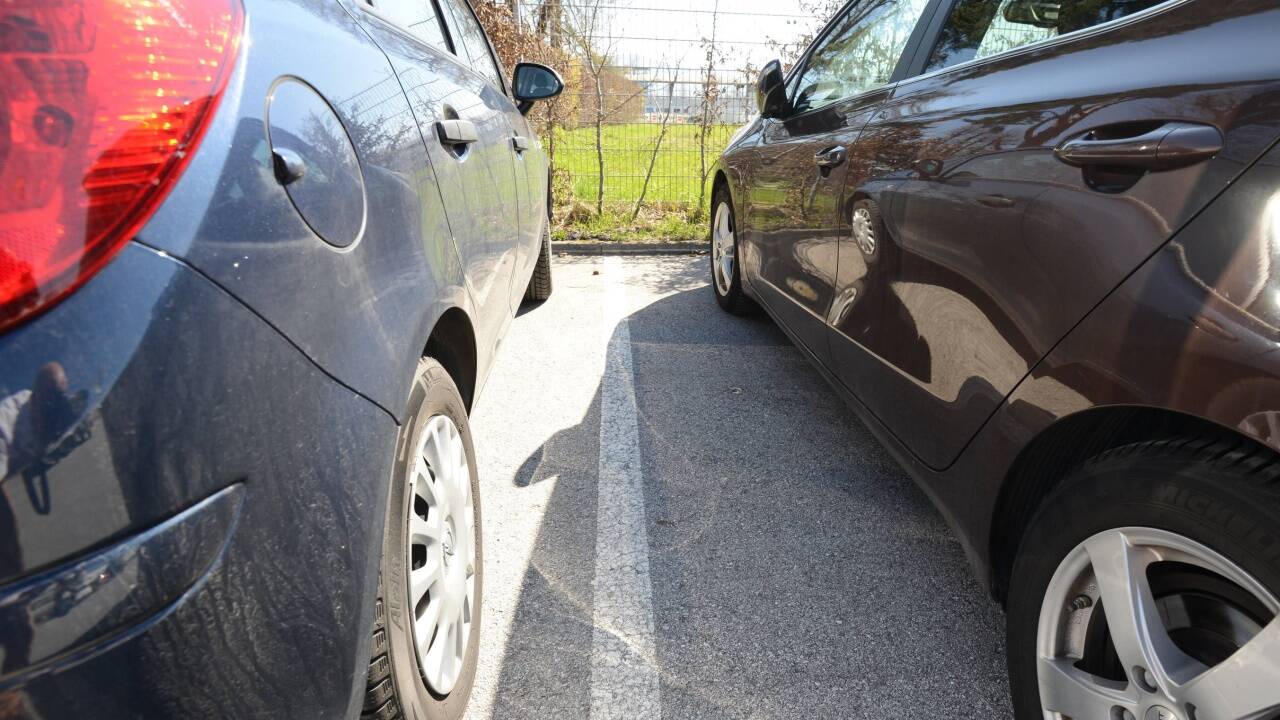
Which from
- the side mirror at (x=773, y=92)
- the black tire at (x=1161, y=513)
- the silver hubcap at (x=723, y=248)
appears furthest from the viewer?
the silver hubcap at (x=723, y=248)

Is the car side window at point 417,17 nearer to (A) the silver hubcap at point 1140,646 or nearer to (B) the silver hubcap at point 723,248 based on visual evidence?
(A) the silver hubcap at point 1140,646

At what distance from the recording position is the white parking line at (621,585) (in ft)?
5.79

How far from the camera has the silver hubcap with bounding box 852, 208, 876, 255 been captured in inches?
81.2

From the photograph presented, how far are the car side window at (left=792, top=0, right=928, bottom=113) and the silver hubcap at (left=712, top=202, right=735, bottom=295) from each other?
3.68ft

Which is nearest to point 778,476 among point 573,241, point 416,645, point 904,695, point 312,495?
point 904,695

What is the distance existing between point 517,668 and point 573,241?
213 inches

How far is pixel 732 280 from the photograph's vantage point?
4438 millimetres

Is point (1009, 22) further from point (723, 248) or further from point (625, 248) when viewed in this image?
point (625, 248)

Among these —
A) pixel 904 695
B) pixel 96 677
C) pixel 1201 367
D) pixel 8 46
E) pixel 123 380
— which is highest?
pixel 8 46

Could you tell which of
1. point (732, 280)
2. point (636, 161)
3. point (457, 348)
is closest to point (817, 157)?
point (457, 348)

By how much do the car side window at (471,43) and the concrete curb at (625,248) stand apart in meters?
2.97

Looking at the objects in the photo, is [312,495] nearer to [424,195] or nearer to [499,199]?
[424,195]

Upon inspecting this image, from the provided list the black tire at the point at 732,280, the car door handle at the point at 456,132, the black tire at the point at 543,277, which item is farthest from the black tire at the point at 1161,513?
the black tire at the point at 543,277

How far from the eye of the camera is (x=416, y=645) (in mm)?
1344
